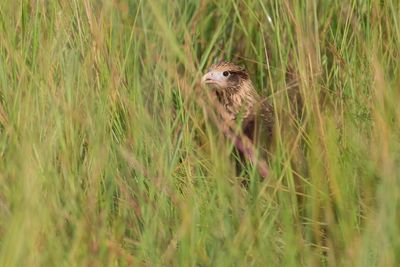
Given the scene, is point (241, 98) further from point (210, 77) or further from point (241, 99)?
point (210, 77)

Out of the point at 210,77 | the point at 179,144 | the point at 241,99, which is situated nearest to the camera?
the point at 179,144

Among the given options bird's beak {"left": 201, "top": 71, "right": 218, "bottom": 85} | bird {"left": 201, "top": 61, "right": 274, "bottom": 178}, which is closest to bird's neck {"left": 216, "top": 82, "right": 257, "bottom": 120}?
bird {"left": 201, "top": 61, "right": 274, "bottom": 178}

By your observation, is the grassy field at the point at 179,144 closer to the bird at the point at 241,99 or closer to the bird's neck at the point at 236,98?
the bird at the point at 241,99

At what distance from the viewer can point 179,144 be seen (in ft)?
10.5

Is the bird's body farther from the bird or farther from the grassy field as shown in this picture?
the grassy field

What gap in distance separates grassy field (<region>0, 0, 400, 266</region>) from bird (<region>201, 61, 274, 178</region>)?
0.09 meters

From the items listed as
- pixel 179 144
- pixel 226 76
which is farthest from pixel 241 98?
pixel 179 144

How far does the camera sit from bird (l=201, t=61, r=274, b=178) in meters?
3.80

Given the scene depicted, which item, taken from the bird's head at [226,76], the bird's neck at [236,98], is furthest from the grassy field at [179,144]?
the bird's neck at [236,98]

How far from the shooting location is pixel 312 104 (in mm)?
3078

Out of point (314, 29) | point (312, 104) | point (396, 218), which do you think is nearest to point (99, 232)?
point (396, 218)

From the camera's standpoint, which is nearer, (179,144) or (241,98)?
(179,144)

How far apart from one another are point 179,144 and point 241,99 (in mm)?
1074

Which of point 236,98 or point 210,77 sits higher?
point 210,77
